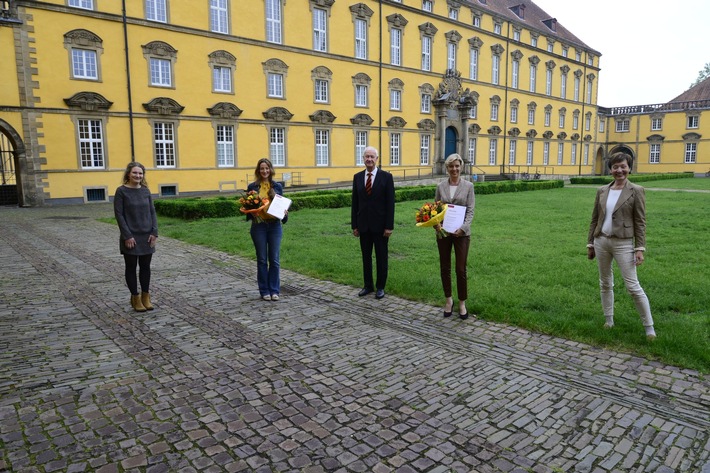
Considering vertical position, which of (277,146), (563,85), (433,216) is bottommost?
(433,216)

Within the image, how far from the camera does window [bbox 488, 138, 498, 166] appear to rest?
46406 mm

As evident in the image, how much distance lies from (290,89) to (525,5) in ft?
112

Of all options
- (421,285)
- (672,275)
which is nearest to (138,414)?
(421,285)

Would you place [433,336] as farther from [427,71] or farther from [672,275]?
[427,71]

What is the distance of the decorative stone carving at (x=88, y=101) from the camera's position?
23513mm

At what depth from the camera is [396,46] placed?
36875 mm

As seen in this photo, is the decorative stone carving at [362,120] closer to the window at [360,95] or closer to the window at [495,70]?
the window at [360,95]

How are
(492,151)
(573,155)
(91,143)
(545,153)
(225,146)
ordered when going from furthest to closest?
(573,155)
(545,153)
(492,151)
(225,146)
(91,143)

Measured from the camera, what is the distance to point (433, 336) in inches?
229

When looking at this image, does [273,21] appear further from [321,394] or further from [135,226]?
[321,394]

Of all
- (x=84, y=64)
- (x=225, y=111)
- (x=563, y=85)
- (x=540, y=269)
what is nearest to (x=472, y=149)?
(x=563, y=85)

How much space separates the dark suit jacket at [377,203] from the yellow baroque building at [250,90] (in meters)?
21.4

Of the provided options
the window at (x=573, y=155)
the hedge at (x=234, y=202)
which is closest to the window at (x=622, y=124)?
the window at (x=573, y=155)

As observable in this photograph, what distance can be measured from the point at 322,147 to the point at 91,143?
45.3 ft
